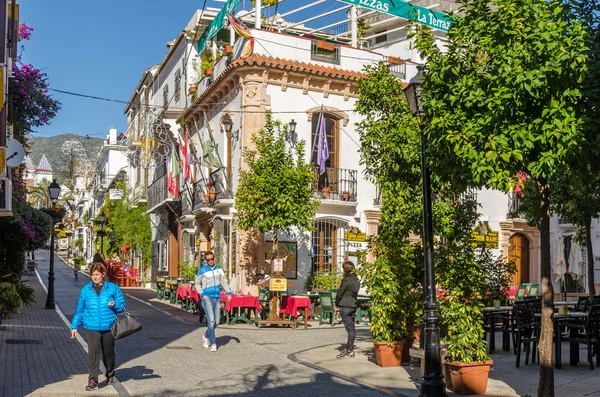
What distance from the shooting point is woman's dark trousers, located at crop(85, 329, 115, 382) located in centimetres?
963

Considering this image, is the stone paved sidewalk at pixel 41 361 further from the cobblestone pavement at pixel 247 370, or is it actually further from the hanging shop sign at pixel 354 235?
the hanging shop sign at pixel 354 235

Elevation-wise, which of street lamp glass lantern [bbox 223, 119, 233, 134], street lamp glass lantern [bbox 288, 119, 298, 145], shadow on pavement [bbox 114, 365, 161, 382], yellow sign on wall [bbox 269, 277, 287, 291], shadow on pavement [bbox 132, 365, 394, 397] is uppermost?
street lamp glass lantern [bbox 223, 119, 233, 134]

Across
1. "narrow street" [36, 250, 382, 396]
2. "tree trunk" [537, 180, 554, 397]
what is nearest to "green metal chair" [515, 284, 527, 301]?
"narrow street" [36, 250, 382, 396]

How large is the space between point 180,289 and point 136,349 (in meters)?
9.97

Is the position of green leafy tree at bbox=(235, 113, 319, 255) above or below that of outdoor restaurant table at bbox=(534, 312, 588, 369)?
above

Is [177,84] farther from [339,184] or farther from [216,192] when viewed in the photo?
[339,184]

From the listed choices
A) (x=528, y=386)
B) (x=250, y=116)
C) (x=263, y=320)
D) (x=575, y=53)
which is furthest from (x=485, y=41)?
(x=250, y=116)

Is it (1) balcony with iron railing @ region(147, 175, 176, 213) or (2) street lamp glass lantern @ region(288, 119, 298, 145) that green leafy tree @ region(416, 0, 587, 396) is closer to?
(2) street lamp glass lantern @ region(288, 119, 298, 145)

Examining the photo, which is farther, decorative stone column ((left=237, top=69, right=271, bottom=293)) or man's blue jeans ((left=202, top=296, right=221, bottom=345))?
decorative stone column ((left=237, top=69, right=271, bottom=293))

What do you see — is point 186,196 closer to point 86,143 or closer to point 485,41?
point 485,41

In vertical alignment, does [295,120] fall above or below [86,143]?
below

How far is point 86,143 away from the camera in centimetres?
12088

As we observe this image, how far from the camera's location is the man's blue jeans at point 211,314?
14.0 meters

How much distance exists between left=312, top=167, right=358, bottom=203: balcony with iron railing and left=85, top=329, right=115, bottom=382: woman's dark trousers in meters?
13.7
